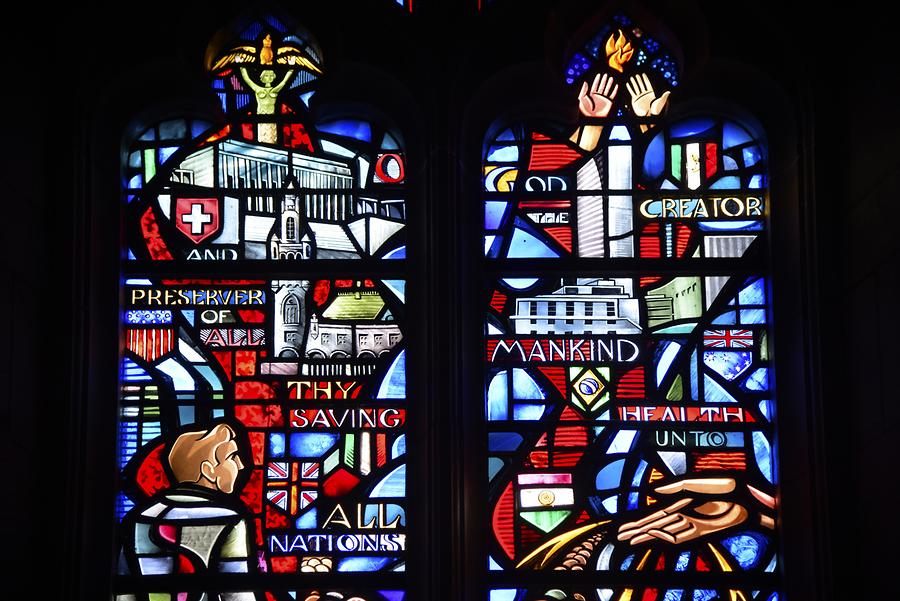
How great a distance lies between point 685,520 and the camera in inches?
254

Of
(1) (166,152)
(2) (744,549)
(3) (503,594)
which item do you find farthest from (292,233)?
(2) (744,549)

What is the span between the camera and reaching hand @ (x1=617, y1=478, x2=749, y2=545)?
6.43m

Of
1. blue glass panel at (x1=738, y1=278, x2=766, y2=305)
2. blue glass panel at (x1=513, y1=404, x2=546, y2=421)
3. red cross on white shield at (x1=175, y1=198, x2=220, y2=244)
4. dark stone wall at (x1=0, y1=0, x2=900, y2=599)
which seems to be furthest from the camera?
red cross on white shield at (x1=175, y1=198, x2=220, y2=244)

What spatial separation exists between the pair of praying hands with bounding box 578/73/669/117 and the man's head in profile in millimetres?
1994

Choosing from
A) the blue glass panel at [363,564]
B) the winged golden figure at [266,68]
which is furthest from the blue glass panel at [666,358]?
the winged golden figure at [266,68]

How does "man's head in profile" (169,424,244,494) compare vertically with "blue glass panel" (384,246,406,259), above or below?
below

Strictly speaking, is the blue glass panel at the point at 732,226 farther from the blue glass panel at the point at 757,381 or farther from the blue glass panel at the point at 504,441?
the blue glass panel at the point at 504,441

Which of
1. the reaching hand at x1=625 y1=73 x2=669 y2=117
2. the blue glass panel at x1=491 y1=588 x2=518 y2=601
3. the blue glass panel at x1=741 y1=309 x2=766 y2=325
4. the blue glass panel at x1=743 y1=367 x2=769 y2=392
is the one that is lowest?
the blue glass panel at x1=491 y1=588 x2=518 y2=601

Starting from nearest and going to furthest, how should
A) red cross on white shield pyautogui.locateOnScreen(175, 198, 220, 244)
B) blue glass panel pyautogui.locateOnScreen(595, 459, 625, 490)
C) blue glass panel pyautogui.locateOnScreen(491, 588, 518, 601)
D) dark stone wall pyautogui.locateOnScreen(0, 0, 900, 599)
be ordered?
dark stone wall pyautogui.locateOnScreen(0, 0, 900, 599) → blue glass panel pyautogui.locateOnScreen(491, 588, 518, 601) → blue glass panel pyautogui.locateOnScreen(595, 459, 625, 490) → red cross on white shield pyautogui.locateOnScreen(175, 198, 220, 244)

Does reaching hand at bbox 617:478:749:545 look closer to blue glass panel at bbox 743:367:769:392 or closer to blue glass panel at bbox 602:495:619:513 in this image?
blue glass panel at bbox 602:495:619:513

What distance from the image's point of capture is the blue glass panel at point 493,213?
6.84 meters

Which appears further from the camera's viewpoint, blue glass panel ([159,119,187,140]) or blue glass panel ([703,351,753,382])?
blue glass panel ([159,119,187,140])

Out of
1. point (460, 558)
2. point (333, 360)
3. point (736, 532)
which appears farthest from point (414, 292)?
point (736, 532)

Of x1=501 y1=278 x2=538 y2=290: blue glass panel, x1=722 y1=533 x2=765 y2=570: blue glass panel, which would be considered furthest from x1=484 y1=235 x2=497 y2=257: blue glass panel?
x1=722 y1=533 x2=765 y2=570: blue glass panel
